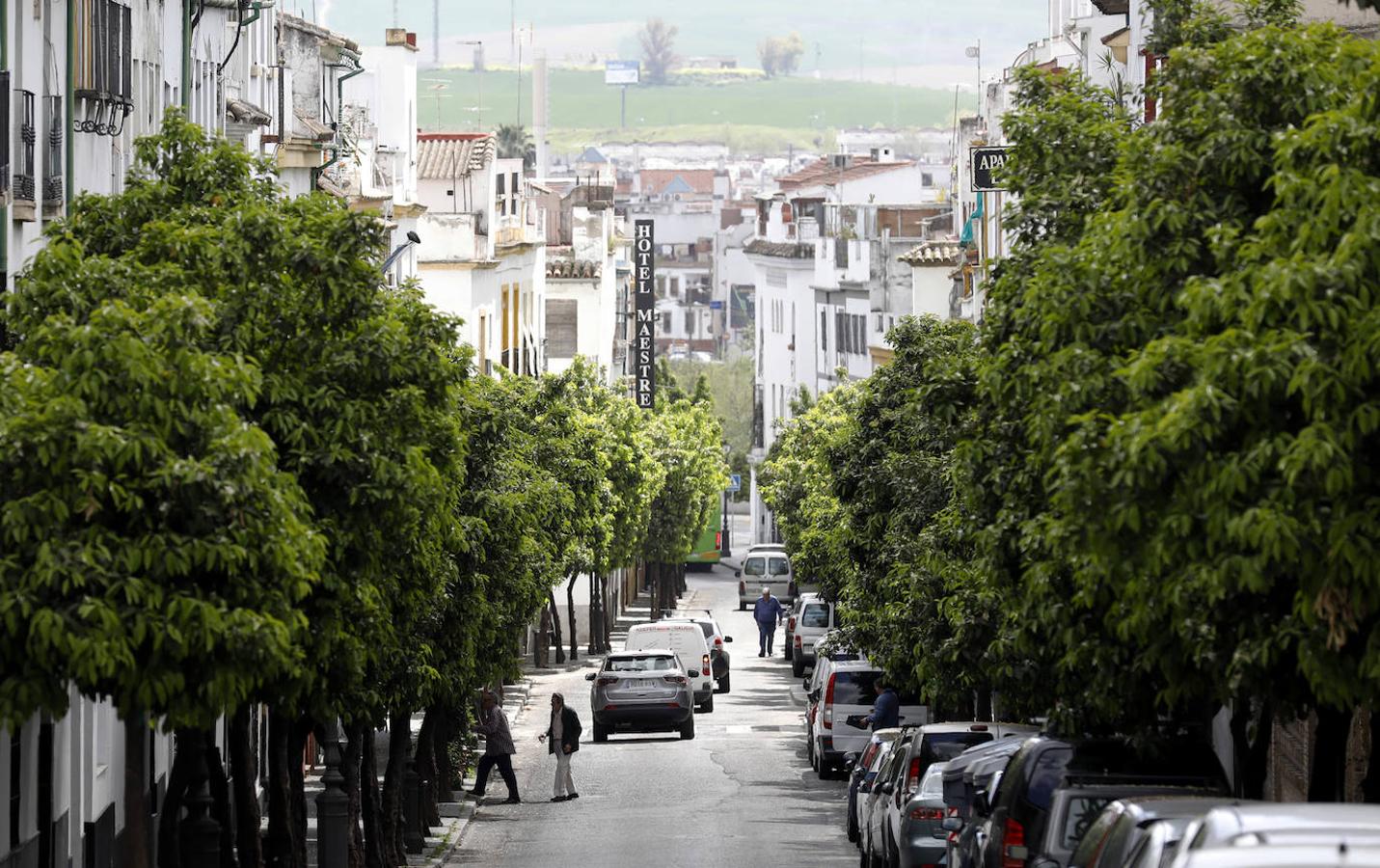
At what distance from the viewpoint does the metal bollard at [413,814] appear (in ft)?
97.8

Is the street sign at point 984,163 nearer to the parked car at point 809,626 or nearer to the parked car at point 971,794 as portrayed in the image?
the parked car at point 809,626

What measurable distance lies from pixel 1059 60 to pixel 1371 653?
3806 centimetres

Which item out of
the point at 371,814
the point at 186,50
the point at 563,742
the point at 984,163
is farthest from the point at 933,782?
the point at 984,163

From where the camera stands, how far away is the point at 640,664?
4388 cm

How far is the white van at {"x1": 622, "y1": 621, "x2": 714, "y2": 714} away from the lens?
49562mm

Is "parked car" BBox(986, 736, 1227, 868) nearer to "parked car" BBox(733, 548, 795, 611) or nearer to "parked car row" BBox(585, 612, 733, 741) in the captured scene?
"parked car row" BBox(585, 612, 733, 741)

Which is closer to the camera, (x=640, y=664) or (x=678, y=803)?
(x=678, y=803)

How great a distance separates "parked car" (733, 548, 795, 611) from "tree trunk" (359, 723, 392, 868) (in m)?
55.8

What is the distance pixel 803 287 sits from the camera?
4316 inches

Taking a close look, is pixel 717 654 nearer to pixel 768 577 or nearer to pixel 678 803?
pixel 678 803

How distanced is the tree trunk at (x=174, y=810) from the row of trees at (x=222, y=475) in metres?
0.05

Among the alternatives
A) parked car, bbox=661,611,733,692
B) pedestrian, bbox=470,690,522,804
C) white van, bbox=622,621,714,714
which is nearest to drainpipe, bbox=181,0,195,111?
pedestrian, bbox=470,690,522,804

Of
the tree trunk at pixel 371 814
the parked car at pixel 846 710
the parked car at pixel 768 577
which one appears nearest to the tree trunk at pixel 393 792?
the tree trunk at pixel 371 814

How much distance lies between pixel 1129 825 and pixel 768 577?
69710 millimetres
